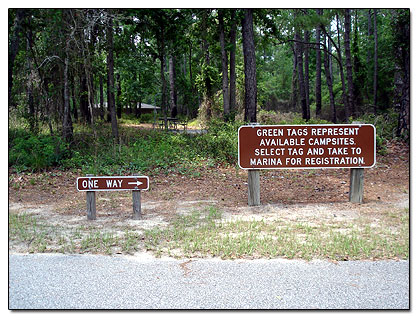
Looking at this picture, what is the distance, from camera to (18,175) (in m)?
10.2

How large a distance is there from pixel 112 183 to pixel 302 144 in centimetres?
313

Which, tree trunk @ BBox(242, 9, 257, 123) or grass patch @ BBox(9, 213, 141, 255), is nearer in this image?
grass patch @ BBox(9, 213, 141, 255)

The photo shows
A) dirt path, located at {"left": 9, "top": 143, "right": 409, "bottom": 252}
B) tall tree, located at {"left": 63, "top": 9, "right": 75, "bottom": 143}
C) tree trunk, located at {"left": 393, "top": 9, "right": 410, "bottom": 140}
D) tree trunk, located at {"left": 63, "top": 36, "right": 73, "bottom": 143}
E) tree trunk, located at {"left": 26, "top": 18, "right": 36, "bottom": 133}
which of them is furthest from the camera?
tree trunk, located at {"left": 63, "top": 36, "right": 73, "bottom": 143}

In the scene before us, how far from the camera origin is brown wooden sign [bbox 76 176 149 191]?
19.9 feet

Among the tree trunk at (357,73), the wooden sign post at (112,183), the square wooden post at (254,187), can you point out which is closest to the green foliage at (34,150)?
the wooden sign post at (112,183)

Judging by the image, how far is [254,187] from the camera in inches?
287

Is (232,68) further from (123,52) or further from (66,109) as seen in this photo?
(66,109)

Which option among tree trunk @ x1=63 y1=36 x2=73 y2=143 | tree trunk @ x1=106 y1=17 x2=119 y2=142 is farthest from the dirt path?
tree trunk @ x1=106 y1=17 x2=119 y2=142

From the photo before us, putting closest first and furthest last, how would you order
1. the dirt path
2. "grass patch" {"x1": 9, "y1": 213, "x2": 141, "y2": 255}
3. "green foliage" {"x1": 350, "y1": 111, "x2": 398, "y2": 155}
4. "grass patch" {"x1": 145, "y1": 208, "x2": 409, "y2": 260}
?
"grass patch" {"x1": 145, "y1": 208, "x2": 409, "y2": 260}
"grass patch" {"x1": 9, "y1": 213, "x2": 141, "y2": 255}
the dirt path
"green foliage" {"x1": 350, "y1": 111, "x2": 398, "y2": 155}

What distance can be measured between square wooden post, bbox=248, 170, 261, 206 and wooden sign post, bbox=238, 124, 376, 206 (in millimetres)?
255

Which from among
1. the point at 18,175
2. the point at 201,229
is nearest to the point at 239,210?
the point at 201,229

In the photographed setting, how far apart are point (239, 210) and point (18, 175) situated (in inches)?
240

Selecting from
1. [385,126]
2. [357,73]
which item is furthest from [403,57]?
[357,73]

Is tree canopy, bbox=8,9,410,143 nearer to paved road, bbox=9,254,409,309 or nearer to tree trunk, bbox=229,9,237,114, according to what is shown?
tree trunk, bbox=229,9,237,114
